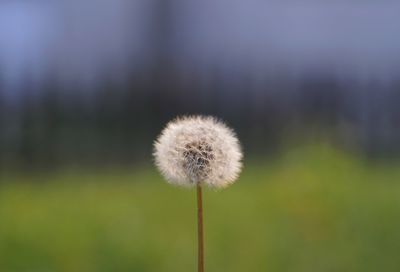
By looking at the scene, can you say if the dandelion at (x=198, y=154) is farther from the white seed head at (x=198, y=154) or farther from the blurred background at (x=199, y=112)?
the blurred background at (x=199, y=112)

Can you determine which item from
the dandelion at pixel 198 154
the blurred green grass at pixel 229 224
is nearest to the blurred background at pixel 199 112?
the blurred green grass at pixel 229 224

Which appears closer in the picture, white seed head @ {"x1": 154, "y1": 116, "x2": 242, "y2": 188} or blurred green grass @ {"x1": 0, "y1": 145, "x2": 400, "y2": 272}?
white seed head @ {"x1": 154, "y1": 116, "x2": 242, "y2": 188}

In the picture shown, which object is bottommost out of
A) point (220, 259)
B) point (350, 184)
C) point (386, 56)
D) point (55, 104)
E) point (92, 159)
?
point (220, 259)

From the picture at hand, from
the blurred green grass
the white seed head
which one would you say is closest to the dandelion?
the white seed head

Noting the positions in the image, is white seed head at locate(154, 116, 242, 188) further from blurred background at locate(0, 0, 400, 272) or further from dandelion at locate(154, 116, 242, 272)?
blurred background at locate(0, 0, 400, 272)

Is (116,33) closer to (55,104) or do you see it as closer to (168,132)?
(55,104)

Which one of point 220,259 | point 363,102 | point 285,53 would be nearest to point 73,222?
point 220,259
